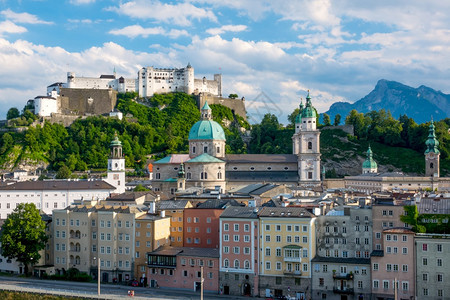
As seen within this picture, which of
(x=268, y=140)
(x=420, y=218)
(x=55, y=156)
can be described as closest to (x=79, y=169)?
(x=55, y=156)

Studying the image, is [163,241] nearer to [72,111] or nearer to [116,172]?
[116,172]

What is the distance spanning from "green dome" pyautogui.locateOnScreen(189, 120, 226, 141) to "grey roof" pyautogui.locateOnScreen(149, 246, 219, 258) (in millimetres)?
50480

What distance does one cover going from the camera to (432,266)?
49.9 m

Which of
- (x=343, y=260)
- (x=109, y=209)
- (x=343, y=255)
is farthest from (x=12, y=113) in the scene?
(x=343, y=260)

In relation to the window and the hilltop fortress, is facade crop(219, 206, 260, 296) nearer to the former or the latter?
the window

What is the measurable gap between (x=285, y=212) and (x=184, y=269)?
10.6 metres

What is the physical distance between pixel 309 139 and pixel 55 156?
56.5m

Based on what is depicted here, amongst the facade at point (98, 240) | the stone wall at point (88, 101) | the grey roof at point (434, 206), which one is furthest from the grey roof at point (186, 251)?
the stone wall at point (88, 101)

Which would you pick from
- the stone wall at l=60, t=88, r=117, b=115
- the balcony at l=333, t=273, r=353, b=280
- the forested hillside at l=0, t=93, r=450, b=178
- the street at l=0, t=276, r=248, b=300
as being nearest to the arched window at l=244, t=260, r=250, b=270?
the street at l=0, t=276, r=248, b=300

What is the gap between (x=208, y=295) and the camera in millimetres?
55500

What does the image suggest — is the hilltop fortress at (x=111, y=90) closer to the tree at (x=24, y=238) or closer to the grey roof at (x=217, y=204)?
the tree at (x=24, y=238)

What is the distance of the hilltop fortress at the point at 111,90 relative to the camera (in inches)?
5998

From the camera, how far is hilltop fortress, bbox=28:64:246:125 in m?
152

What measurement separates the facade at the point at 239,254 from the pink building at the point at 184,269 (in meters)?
0.92
